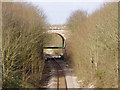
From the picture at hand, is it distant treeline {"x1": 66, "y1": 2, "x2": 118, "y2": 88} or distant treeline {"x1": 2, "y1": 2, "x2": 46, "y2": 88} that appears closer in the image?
distant treeline {"x1": 2, "y1": 2, "x2": 46, "y2": 88}

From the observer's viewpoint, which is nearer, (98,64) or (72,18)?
(98,64)

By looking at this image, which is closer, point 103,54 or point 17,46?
point 17,46

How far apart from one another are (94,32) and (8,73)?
685 cm

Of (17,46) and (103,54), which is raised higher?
(17,46)

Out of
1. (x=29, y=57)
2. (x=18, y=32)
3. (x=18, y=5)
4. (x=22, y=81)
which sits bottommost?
(x=22, y=81)

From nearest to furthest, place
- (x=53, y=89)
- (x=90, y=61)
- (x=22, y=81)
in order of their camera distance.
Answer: (x=22, y=81), (x=53, y=89), (x=90, y=61)

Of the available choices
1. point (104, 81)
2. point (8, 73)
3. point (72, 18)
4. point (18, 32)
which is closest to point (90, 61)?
point (104, 81)

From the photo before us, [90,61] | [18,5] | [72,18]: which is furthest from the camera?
[72,18]

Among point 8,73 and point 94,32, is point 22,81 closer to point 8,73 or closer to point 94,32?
point 8,73

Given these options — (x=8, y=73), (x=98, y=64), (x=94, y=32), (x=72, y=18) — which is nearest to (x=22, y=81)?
(x=8, y=73)

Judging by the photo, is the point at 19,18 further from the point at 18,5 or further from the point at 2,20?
the point at 2,20

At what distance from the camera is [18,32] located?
38.5ft

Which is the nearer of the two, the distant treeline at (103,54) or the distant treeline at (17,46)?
the distant treeline at (17,46)

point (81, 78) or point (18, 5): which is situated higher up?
point (18, 5)
